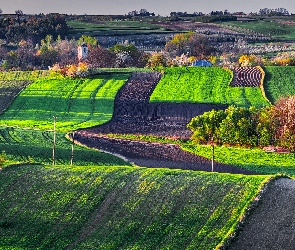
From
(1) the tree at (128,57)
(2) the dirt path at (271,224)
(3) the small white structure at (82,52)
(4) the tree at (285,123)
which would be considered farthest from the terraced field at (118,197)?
(3) the small white structure at (82,52)

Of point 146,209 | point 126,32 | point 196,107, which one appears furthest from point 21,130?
point 126,32

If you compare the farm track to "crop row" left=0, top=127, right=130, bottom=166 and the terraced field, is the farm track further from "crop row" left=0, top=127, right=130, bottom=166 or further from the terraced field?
"crop row" left=0, top=127, right=130, bottom=166

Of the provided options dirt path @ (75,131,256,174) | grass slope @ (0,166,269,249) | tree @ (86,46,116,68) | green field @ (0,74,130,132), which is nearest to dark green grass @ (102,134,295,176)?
dirt path @ (75,131,256,174)

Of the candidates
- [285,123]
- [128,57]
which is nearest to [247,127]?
[285,123]

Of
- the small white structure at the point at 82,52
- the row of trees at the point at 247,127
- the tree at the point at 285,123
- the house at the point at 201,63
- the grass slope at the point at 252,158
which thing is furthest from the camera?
the small white structure at the point at 82,52

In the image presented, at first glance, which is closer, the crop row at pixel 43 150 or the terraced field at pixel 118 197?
the terraced field at pixel 118 197

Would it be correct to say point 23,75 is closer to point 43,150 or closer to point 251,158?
point 43,150

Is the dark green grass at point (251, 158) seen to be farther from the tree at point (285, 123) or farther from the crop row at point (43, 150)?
the crop row at point (43, 150)

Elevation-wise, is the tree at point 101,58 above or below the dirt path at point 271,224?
above
